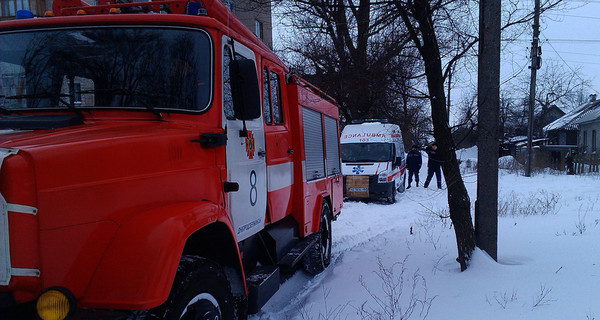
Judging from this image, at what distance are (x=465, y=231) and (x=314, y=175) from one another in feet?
6.49

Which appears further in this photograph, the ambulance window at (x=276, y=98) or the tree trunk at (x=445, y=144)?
the tree trunk at (x=445, y=144)

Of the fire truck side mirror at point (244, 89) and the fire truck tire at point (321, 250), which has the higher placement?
the fire truck side mirror at point (244, 89)

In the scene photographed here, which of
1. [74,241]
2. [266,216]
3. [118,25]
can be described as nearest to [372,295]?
[266,216]

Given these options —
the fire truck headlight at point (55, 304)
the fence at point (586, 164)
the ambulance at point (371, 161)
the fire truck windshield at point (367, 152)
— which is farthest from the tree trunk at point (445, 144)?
the fence at point (586, 164)

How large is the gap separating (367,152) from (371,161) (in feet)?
1.24

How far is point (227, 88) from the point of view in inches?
129

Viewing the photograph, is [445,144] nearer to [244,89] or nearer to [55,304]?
[244,89]

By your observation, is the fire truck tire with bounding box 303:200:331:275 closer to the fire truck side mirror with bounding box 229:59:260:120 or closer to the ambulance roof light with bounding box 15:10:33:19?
the fire truck side mirror with bounding box 229:59:260:120

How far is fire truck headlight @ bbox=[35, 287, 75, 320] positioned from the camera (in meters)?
1.88

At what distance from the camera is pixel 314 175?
5633 millimetres

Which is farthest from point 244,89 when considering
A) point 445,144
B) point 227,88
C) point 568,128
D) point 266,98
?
point 568,128

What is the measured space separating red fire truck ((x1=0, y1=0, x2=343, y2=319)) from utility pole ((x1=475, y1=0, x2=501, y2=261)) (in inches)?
90.3

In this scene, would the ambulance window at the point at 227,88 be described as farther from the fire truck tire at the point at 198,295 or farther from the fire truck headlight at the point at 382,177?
the fire truck headlight at the point at 382,177

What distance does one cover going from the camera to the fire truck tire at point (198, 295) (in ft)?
7.52
